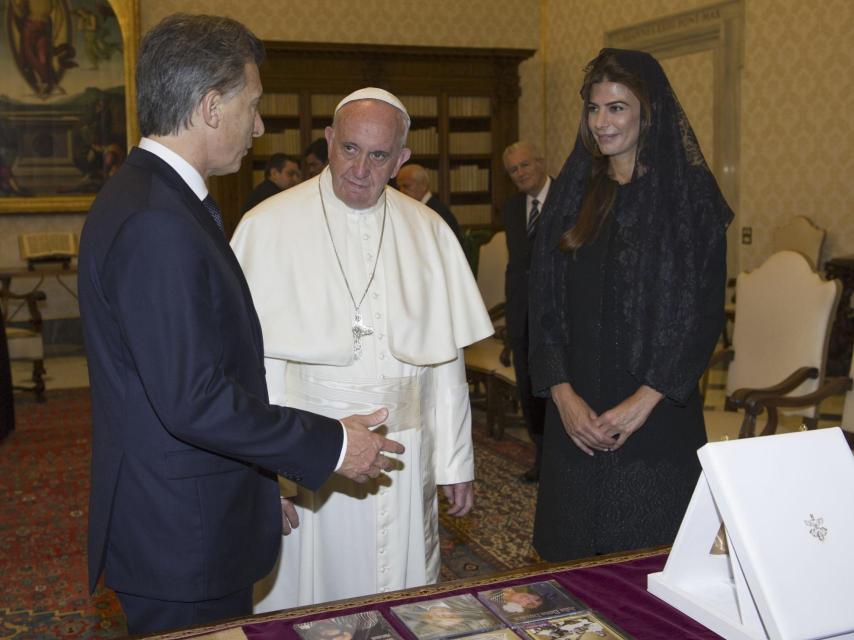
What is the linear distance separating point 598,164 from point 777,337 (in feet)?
6.55

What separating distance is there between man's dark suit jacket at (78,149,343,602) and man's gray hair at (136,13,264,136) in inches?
3.6

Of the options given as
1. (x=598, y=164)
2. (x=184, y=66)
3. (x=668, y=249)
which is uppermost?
(x=184, y=66)

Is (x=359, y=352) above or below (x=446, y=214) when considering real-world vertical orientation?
below

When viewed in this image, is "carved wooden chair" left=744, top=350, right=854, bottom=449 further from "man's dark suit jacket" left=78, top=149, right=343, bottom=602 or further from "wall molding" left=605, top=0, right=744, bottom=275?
"wall molding" left=605, top=0, right=744, bottom=275

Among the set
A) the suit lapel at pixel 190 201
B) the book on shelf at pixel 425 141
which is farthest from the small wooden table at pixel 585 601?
the book on shelf at pixel 425 141

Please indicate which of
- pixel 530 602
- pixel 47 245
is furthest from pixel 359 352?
pixel 47 245

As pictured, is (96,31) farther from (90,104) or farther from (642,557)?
(642,557)

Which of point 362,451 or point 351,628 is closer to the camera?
point 351,628

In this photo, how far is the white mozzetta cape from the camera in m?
2.52

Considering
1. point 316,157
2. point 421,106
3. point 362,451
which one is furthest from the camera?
point 421,106

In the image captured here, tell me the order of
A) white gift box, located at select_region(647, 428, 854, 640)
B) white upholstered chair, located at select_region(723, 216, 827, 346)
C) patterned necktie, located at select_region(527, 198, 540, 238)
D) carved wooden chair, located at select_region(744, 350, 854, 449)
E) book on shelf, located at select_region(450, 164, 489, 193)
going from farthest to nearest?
book on shelf, located at select_region(450, 164, 489, 193)
white upholstered chair, located at select_region(723, 216, 827, 346)
patterned necktie, located at select_region(527, 198, 540, 238)
carved wooden chair, located at select_region(744, 350, 854, 449)
white gift box, located at select_region(647, 428, 854, 640)

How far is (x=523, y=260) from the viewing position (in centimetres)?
544

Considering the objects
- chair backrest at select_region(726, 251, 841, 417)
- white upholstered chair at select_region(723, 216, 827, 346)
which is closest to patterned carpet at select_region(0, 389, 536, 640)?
chair backrest at select_region(726, 251, 841, 417)

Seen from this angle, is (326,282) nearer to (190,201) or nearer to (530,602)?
(190,201)
